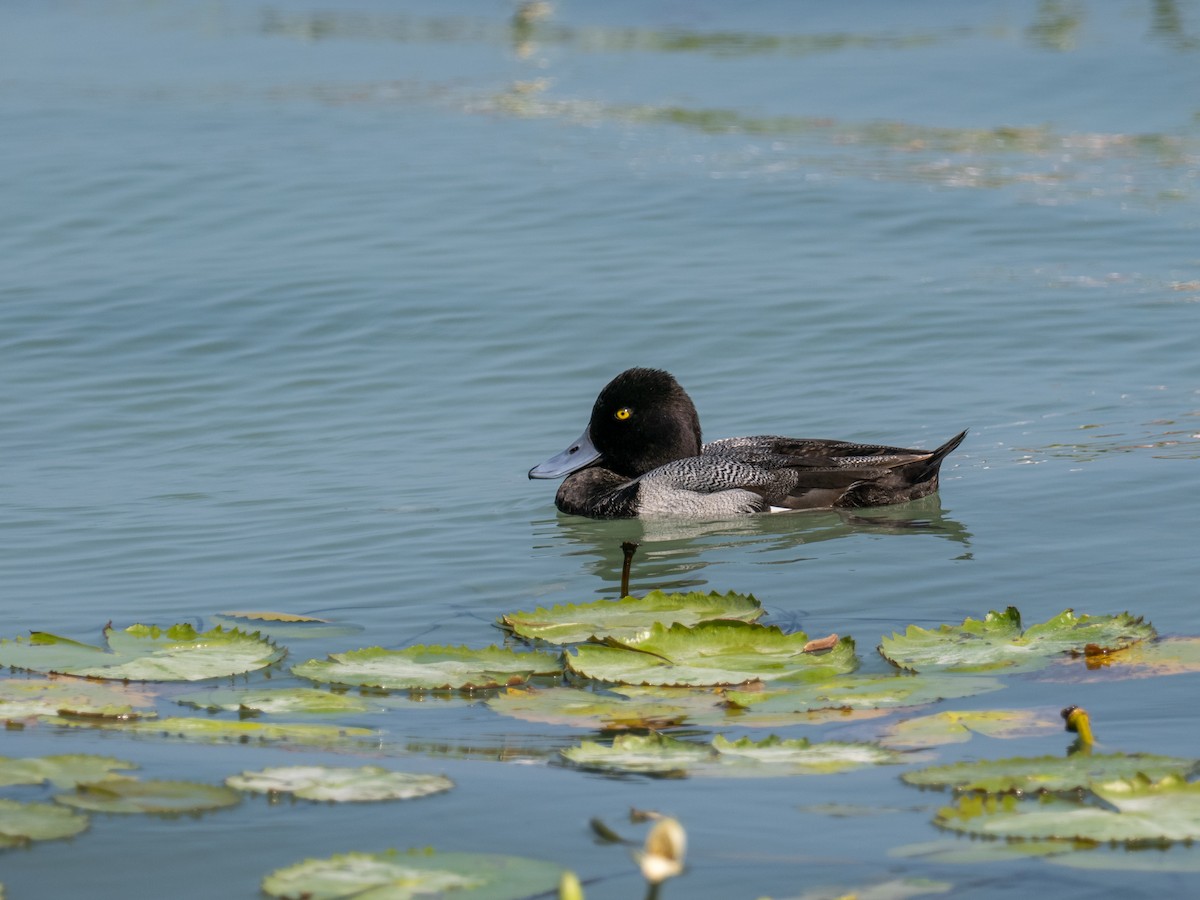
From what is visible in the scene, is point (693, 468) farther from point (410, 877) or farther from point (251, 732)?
point (410, 877)

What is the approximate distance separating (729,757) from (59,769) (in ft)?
5.17

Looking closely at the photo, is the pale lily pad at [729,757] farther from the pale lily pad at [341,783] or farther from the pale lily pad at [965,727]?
the pale lily pad at [341,783]

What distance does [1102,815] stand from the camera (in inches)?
140

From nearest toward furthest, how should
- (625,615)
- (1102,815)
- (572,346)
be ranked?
(1102,815) → (625,615) → (572,346)

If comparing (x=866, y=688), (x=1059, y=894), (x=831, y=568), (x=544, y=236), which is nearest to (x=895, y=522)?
(x=831, y=568)

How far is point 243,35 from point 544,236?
14016mm

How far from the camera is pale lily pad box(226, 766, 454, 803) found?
3.93 meters

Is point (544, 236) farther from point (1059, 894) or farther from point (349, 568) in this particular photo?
point (1059, 894)

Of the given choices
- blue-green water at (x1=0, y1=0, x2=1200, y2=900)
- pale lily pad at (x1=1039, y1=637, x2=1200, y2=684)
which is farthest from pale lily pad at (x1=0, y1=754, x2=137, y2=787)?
pale lily pad at (x1=1039, y1=637, x2=1200, y2=684)

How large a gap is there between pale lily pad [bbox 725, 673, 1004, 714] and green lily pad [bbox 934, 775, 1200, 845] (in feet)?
3.43

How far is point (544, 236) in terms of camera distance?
15914 millimetres

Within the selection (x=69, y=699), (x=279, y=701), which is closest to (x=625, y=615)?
(x=279, y=701)

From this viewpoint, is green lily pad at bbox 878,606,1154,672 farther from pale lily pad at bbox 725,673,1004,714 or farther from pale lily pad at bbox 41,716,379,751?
pale lily pad at bbox 41,716,379,751

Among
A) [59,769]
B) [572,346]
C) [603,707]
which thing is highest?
[572,346]
